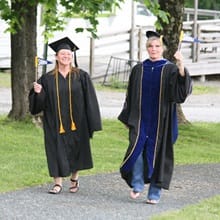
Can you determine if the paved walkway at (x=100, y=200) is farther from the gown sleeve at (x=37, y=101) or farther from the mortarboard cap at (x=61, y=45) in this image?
the mortarboard cap at (x=61, y=45)

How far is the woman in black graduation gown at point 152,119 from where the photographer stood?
8297mm

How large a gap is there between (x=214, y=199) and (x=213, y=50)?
20155mm

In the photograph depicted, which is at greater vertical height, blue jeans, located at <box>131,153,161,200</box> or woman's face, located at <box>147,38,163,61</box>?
woman's face, located at <box>147,38,163,61</box>

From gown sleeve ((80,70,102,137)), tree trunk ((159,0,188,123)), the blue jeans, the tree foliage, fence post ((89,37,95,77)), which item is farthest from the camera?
fence post ((89,37,95,77))

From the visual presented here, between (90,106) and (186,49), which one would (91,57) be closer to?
(186,49)

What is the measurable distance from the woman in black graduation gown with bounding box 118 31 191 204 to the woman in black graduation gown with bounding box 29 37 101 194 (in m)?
0.48

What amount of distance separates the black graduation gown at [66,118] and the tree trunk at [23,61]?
5.10 meters

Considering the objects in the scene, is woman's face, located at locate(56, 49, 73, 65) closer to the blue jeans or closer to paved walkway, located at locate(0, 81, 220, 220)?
the blue jeans

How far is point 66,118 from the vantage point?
341 inches

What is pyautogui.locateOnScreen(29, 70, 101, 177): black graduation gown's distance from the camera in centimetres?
864

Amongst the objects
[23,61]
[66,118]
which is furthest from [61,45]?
[23,61]

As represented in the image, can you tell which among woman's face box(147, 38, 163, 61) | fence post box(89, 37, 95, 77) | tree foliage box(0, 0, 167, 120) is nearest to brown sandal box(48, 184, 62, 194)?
woman's face box(147, 38, 163, 61)

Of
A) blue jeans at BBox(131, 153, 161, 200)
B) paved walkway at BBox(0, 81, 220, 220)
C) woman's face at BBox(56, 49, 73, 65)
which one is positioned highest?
woman's face at BBox(56, 49, 73, 65)

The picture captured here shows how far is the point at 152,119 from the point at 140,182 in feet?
2.22
